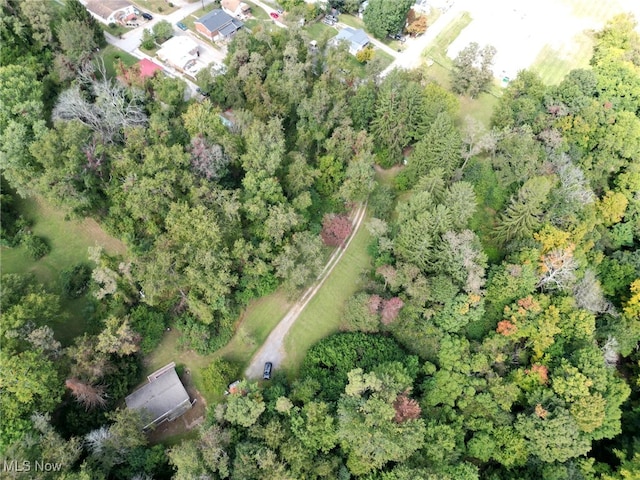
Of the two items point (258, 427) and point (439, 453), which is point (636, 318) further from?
point (258, 427)

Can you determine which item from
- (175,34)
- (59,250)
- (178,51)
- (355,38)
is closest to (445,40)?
(355,38)

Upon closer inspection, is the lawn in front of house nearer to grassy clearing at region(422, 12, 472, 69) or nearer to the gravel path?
grassy clearing at region(422, 12, 472, 69)

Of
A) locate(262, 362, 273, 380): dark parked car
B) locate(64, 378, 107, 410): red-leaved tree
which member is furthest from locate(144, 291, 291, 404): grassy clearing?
locate(64, 378, 107, 410): red-leaved tree

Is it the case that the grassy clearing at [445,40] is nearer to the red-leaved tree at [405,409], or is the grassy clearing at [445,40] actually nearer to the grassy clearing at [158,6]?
the grassy clearing at [158,6]

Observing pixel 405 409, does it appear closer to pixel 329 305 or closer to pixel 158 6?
pixel 329 305

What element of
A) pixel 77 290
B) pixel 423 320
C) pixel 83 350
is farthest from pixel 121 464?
pixel 423 320

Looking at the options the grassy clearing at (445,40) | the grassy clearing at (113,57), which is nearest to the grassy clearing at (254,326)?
the grassy clearing at (113,57)
